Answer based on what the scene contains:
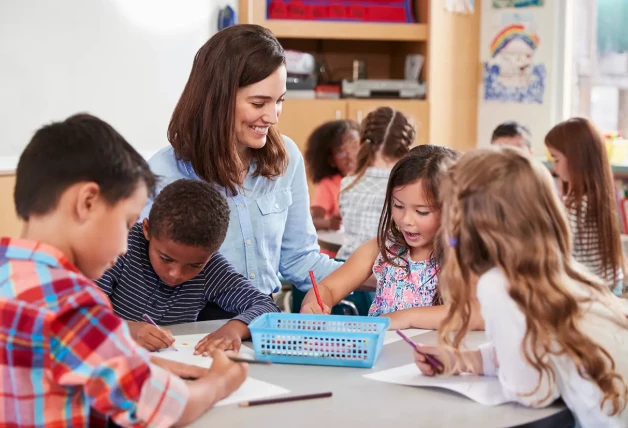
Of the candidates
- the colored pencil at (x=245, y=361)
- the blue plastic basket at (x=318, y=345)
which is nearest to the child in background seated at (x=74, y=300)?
the colored pencil at (x=245, y=361)

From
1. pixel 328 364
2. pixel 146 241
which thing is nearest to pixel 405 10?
pixel 146 241

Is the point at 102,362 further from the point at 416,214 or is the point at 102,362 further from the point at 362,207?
the point at 362,207

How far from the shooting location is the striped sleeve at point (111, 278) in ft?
6.20

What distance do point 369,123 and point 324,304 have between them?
185 centimetres

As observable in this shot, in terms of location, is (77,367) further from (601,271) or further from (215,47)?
(601,271)

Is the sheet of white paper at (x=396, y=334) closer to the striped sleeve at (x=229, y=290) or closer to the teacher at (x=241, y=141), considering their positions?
the striped sleeve at (x=229, y=290)

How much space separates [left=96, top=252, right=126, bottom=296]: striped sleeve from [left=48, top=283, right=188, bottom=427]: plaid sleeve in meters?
0.71

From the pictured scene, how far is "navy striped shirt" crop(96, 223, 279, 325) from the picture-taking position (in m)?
1.92

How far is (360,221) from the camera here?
3.51m

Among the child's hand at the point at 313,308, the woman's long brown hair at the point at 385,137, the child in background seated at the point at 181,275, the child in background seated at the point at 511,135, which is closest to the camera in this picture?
the child in background seated at the point at 181,275

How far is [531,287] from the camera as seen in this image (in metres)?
1.37

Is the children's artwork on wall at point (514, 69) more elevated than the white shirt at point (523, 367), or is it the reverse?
the children's artwork on wall at point (514, 69)

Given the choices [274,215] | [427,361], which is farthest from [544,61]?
[427,361]

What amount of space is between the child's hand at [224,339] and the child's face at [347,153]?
2.85m
